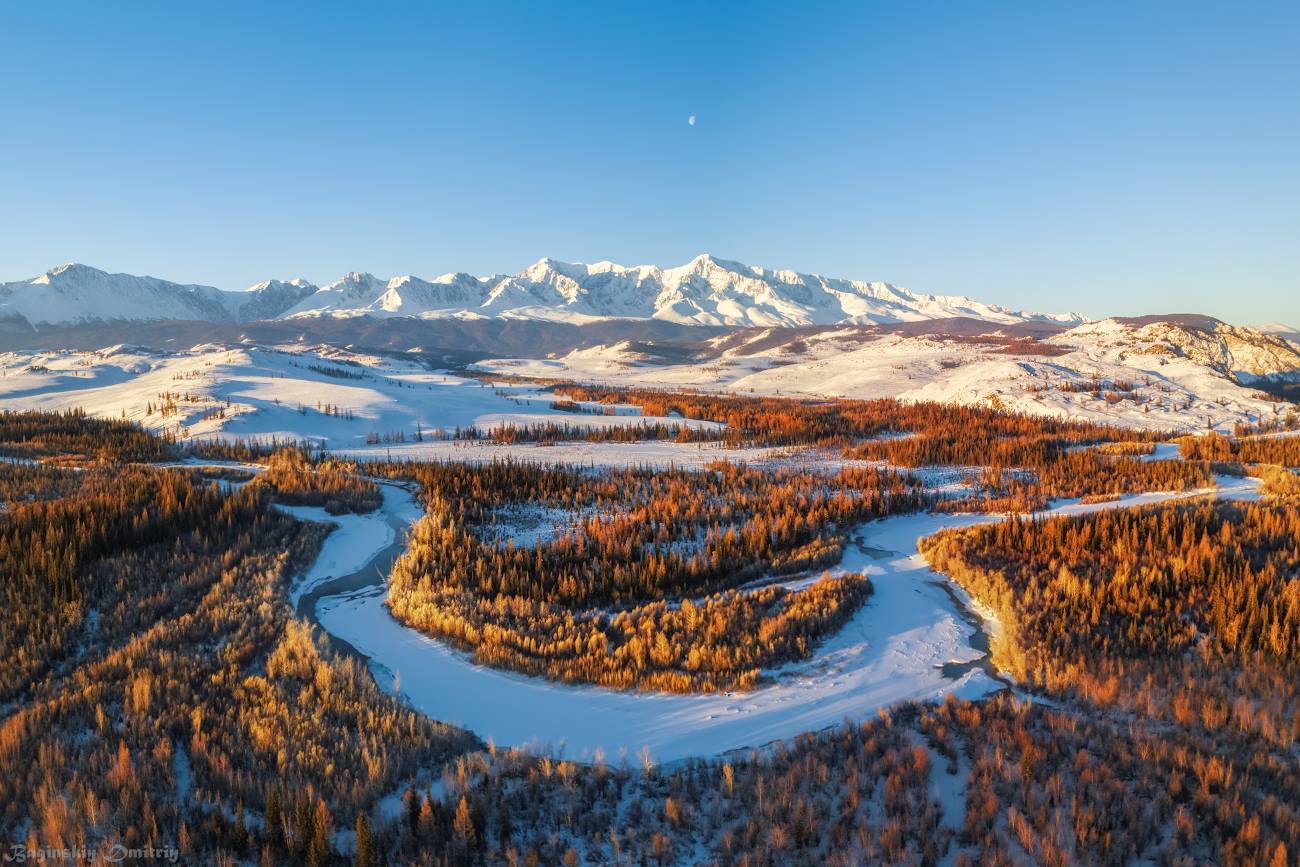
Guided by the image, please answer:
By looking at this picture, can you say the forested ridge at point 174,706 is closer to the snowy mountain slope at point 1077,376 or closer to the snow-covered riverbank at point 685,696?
the snow-covered riverbank at point 685,696

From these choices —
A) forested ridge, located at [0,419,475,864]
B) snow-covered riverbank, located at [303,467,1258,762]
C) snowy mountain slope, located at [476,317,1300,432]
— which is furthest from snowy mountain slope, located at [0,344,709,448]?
snowy mountain slope, located at [476,317,1300,432]

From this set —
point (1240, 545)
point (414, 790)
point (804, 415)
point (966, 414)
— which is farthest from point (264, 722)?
point (966, 414)

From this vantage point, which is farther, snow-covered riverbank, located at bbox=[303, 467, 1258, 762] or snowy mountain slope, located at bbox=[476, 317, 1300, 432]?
snowy mountain slope, located at bbox=[476, 317, 1300, 432]

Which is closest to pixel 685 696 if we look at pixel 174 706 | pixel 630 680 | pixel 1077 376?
pixel 630 680

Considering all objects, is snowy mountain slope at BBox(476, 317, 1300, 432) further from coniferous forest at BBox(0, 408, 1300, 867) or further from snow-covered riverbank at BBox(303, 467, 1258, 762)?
snow-covered riverbank at BBox(303, 467, 1258, 762)

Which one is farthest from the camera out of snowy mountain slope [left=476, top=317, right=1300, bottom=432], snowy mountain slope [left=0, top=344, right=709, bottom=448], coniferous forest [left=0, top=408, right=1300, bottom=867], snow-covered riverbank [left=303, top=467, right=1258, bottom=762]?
snowy mountain slope [left=476, top=317, right=1300, bottom=432]

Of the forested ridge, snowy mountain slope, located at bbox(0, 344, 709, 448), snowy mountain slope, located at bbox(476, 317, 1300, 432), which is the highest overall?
snowy mountain slope, located at bbox(476, 317, 1300, 432)

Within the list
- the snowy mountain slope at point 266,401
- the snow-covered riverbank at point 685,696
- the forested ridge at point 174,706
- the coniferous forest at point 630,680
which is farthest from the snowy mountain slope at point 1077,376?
the forested ridge at point 174,706

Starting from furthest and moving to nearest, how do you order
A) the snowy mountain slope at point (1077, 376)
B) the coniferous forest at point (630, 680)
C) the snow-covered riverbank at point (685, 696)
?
the snowy mountain slope at point (1077, 376), the snow-covered riverbank at point (685, 696), the coniferous forest at point (630, 680)
